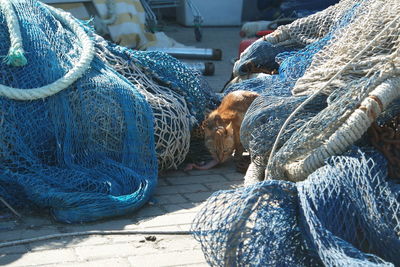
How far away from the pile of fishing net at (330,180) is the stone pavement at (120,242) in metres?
0.65

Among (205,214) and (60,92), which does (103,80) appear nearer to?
(60,92)

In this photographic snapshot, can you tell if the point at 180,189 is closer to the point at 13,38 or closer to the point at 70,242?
the point at 70,242

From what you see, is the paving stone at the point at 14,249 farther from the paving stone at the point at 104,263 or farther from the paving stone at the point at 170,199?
the paving stone at the point at 170,199

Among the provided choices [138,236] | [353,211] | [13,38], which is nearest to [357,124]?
[353,211]

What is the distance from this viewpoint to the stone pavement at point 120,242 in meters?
4.30

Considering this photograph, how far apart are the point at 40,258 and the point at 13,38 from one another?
5.88 feet

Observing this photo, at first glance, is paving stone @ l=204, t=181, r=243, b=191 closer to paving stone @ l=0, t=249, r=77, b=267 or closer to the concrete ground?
the concrete ground

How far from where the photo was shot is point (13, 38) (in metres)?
5.36

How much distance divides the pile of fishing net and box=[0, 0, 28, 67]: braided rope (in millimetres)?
1774

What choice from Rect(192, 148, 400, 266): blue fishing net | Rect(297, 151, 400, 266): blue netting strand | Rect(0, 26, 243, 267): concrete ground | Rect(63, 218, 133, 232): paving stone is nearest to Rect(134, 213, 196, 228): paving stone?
Rect(0, 26, 243, 267): concrete ground

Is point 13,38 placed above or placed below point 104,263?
above

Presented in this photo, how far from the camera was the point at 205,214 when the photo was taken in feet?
12.3

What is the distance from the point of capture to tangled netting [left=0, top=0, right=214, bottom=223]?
5.06 metres

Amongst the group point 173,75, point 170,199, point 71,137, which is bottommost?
point 170,199
